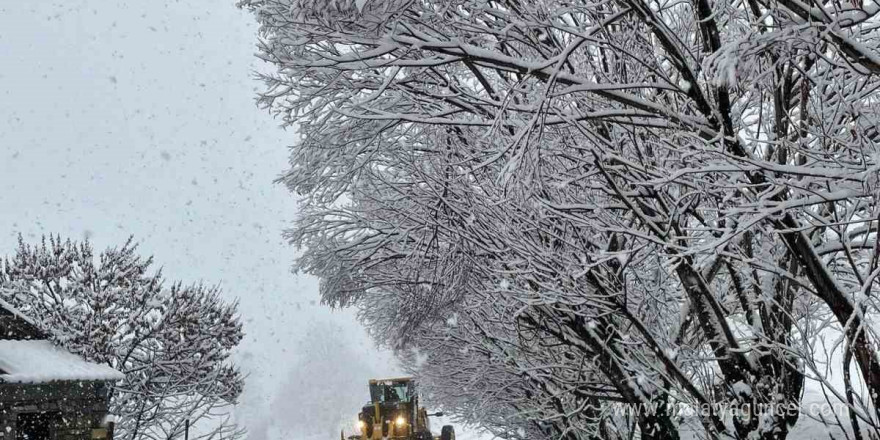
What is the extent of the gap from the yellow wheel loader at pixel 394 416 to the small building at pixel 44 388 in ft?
20.5

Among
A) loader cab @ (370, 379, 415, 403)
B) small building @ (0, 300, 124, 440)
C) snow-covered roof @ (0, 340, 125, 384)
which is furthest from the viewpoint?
loader cab @ (370, 379, 415, 403)

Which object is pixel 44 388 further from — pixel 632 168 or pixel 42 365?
pixel 632 168

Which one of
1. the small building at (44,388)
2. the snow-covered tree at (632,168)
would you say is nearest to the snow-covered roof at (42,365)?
the small building at (44,388)

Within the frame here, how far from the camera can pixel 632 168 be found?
194 inches

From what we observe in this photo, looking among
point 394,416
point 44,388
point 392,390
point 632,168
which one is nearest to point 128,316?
point 44,388

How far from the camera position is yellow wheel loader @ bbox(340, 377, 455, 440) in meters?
19.5

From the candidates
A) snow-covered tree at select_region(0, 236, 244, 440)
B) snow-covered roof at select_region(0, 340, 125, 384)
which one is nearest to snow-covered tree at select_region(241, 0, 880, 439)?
snow-covered roof at select_region(0, 340, 125, 384)

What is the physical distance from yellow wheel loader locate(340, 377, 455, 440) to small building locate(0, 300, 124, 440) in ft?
20.5

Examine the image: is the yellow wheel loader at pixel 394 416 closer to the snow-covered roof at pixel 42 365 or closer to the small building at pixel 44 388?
the small building at pixel 44 388

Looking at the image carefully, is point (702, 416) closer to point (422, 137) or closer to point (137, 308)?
point (422, 137)

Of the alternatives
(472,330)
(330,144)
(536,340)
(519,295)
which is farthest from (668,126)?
(472,330)

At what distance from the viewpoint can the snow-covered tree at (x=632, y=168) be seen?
146 inches

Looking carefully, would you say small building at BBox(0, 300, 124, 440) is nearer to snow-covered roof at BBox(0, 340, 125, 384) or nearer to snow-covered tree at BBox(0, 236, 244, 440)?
snow-covered roof at BBox(0, 340, 125, 384)

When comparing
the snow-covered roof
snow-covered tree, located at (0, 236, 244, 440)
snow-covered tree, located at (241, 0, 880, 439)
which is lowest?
snow-covered tree, located at (241, 0, 880, 439)
